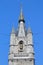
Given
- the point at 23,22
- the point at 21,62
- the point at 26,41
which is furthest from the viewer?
the point at 23,22

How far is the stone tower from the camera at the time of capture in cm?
4109

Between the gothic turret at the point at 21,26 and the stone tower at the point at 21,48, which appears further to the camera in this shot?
the gothic turret at the point at 21,26

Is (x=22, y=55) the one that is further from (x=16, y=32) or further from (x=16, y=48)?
(x=16, y=32)

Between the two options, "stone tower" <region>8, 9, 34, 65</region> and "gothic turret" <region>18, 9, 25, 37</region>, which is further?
"gothic turret" <region>18, 9, 25, 37</region>

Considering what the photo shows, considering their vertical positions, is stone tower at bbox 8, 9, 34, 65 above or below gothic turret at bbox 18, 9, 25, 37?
below

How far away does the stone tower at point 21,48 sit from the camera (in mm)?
41094

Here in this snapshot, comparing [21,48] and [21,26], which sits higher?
[21,26]

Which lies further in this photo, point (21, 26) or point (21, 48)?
point (21, 26)

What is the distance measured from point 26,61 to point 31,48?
2.71 m

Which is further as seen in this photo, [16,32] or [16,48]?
[16,32]

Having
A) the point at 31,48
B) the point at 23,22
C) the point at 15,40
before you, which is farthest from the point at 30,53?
the point at 23,22

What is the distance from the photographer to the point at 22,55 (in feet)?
137

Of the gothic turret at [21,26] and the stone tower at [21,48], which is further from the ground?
the gothic turret at [21,26]

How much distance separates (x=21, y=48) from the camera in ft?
141
